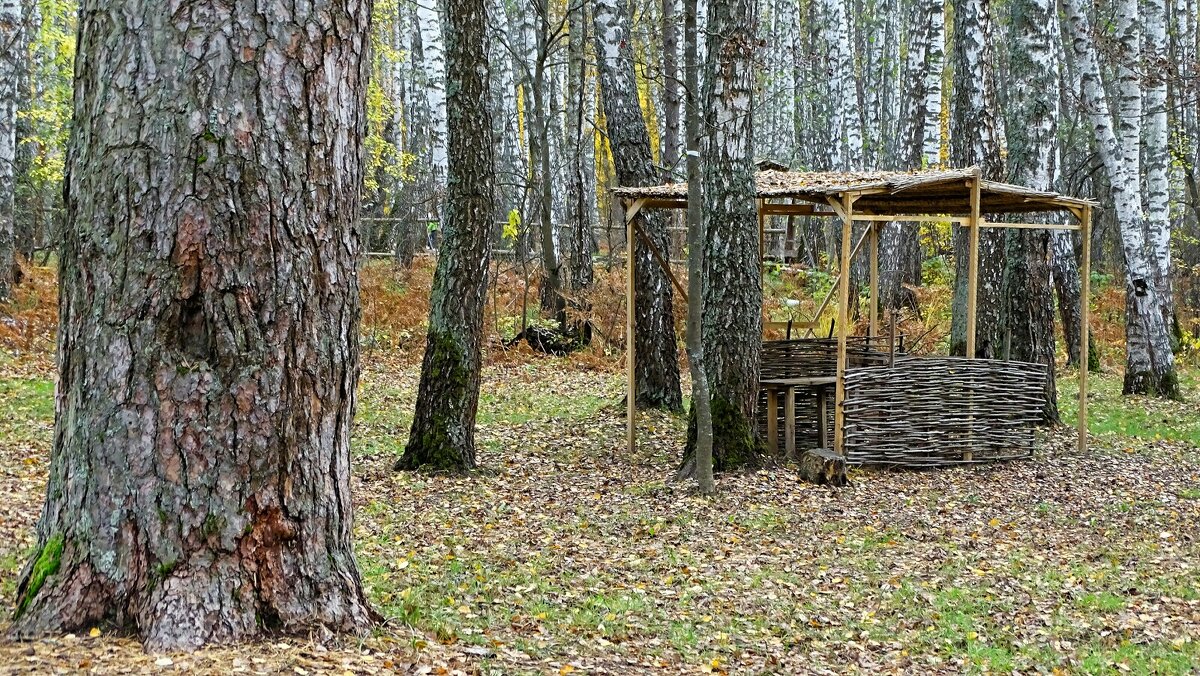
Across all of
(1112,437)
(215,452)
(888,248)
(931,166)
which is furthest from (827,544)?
(888,248)

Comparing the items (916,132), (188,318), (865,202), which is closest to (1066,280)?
(916,132)

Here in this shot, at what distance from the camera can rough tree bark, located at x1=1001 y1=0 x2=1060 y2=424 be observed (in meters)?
13.1

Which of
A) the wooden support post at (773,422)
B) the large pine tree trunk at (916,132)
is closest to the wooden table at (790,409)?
the wooden support post at (773,422)

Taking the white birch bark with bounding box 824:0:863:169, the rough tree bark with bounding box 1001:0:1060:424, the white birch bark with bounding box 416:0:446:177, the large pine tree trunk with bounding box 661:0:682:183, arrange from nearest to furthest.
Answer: the large pine tree trunk with bounding box 661:0:682:183 < the rough tree bark with bounding box 1001:0:1060:424 < the white birch bark with bounding box 416:0:446:177 < the white birch bark with bounding box 824:0:863:169

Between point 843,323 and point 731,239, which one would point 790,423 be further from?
point 731,239

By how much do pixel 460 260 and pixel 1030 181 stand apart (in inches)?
294

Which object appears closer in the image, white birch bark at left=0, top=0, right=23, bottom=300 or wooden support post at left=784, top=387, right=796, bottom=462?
wooden support post at left=784, top=387, right=796, bottom=462

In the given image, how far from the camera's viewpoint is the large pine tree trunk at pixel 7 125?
14916 millimetres

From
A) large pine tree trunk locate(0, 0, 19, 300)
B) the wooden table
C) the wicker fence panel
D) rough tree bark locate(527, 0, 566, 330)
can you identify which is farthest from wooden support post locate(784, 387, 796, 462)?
large pine tree trunk locate(0, 0, 19, 300)

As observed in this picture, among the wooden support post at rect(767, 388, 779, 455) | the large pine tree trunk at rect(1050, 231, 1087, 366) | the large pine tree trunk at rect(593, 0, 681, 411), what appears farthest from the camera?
the large pine tree trunk at rect(1050, 231, 1087, 366)

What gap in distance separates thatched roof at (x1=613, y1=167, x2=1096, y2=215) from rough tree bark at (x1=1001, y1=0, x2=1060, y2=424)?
0.91 meters

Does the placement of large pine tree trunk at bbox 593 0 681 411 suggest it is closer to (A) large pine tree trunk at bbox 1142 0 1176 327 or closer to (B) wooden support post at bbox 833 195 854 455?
(B) wooden support post at bbox 833 195 854 455

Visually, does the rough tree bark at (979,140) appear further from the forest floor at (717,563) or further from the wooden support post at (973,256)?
the wooden support post at (973,256)

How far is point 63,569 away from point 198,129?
1.61m
